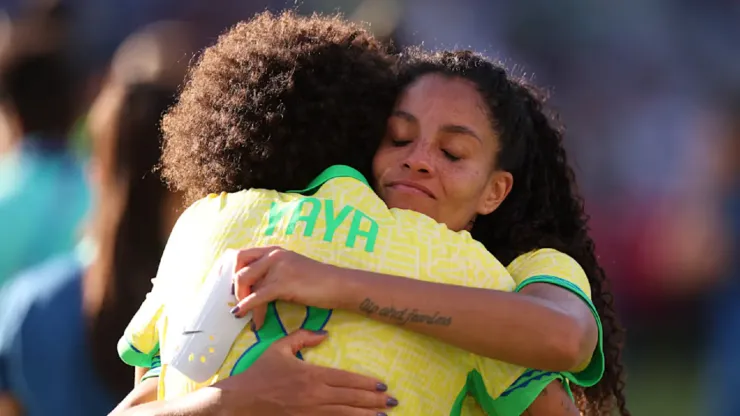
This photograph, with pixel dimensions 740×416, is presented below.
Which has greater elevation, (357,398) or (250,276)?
(250,276)

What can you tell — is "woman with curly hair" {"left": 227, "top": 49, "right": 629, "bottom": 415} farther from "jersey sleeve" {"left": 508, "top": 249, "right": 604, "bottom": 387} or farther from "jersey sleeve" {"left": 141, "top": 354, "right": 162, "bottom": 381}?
"jersey sleeve" {"left": 141, "top": 354, "right": 162, "bottom": 381}

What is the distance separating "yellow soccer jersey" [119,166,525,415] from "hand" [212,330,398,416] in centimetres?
2

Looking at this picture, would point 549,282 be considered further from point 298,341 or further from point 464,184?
point 298,341

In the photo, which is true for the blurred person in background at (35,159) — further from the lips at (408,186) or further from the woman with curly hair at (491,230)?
the lips at (408,186)

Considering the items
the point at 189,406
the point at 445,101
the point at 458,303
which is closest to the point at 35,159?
the point at 445,101

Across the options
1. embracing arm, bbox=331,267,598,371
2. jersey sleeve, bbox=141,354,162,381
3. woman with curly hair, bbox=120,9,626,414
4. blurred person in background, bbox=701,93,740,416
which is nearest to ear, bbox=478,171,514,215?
woman with curly hair, bbox=120,9,626,414

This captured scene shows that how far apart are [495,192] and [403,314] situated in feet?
2.09

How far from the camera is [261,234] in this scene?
1955mm

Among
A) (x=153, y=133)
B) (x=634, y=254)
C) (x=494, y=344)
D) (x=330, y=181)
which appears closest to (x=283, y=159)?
(x=330, y=181)

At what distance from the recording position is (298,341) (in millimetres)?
1886

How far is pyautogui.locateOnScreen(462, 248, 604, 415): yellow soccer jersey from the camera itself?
1.92 meters

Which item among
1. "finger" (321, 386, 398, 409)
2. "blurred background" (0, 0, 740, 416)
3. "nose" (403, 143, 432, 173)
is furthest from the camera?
"blurred background" (0, 0, 740, 416)

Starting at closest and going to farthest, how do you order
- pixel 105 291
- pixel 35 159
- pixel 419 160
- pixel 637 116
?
pixel 419 160 → pixel 105 291 → pixel 35 159 → pixel 637 116

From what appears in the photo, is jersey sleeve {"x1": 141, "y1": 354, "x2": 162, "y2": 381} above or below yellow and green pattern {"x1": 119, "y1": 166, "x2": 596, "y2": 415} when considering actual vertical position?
below
